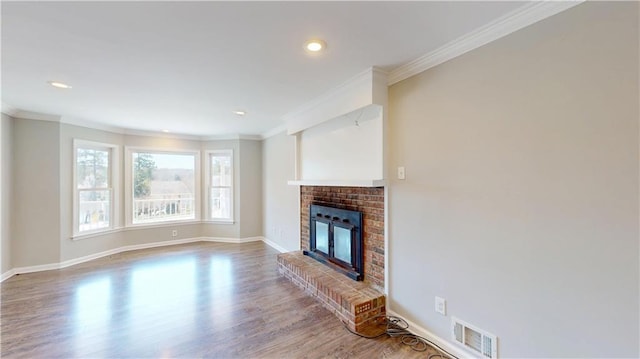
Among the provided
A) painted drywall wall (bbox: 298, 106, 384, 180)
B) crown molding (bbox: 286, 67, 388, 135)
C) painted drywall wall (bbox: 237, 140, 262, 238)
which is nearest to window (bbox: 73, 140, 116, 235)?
painted drywall wall (bbox: 237, 140, 262, 238)

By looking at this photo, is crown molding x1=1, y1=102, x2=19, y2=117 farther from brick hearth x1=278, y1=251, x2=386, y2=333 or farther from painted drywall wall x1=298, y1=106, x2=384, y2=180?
brick hearth x1=278, y1=251, x2=386, y2=333

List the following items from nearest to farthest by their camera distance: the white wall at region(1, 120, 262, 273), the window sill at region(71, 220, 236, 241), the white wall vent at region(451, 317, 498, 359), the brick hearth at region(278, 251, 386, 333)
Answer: the white wall vent at region(451, 317, 498, 359), the brick hearth at region(278, 251, 386, 333), the white wall at region(1, 120, 262, 273), the window sill at region(71, 220, 236, 241)

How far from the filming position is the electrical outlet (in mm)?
2137

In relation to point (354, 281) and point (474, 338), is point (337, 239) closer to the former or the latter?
point (354, 281)

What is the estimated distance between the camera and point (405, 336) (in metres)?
2.33

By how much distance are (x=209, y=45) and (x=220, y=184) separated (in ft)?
14.5

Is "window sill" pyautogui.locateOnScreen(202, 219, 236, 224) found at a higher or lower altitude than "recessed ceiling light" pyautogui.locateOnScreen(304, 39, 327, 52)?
lower

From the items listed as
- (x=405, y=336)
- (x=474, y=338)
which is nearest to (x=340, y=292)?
Answer: (x=405, y=336)

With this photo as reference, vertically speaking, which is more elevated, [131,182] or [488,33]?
[488,33]

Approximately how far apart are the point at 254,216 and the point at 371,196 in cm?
374

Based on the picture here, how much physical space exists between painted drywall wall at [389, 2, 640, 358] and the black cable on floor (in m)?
0.12

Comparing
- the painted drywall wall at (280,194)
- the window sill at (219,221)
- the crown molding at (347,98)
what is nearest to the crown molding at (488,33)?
the crown molding at (347,98)

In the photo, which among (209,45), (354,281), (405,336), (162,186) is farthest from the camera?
(162,186)

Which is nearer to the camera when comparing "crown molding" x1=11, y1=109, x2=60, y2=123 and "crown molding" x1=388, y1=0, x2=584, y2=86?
"crown molding" x1=388, y1=0, x2=584, y2=86
